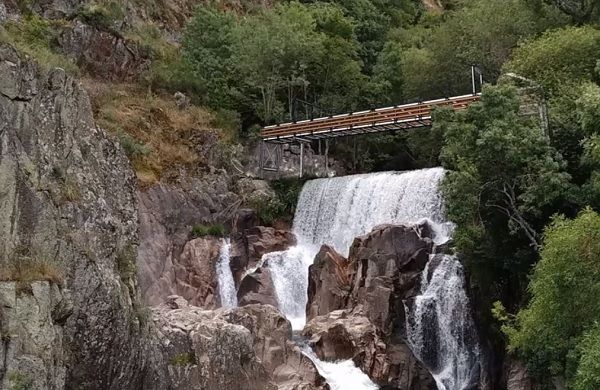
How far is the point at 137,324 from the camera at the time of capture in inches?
546

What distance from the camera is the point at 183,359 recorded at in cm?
1546

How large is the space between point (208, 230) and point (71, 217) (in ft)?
56.5

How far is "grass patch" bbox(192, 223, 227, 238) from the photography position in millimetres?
29969

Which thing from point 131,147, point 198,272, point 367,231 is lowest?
point 198,272

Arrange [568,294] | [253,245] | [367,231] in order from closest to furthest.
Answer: [568,294] → [367,231] → [253,245]

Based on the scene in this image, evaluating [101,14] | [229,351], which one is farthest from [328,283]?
[101,14]

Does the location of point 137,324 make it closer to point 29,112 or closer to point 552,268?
point 29,112

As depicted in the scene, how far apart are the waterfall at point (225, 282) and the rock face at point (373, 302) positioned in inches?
155

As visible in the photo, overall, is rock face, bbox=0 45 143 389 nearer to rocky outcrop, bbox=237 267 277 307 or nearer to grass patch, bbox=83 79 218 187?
rocky outcrop, bbox=237 267 277 307

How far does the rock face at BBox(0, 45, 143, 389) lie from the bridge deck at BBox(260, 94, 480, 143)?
58.5 ft

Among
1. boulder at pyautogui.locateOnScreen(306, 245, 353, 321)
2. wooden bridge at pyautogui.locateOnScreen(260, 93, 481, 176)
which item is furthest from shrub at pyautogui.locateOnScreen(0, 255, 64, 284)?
wooden bridge at pyautogui.locateOnScreen(260, 93, 481, 176)

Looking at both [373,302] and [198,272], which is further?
[198,272]

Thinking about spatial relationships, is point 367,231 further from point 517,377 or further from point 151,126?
point 151,126

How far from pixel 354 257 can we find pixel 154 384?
43.3 ft
